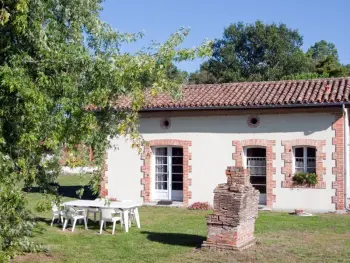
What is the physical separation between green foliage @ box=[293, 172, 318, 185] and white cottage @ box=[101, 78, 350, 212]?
0.13 meters

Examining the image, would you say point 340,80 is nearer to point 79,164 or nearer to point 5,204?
point 79,164

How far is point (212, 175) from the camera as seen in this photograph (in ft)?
56.7

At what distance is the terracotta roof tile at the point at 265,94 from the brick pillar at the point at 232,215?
5.87m

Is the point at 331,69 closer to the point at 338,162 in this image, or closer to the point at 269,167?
the point at 269,167

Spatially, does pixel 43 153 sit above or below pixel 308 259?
above

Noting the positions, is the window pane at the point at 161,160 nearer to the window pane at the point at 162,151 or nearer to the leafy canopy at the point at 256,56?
the window pane at the point at 162,151

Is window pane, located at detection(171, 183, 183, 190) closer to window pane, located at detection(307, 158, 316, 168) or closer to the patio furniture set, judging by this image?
window pane, located at detection(307, 158, 316, 168)

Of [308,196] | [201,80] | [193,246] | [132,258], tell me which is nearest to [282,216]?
[308,196]

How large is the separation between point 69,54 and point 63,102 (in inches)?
28.0

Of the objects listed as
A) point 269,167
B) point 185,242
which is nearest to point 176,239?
point 185,242

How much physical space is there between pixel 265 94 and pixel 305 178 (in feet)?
10.1

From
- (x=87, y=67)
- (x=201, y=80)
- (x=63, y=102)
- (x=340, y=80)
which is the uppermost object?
(x=201, y=80)

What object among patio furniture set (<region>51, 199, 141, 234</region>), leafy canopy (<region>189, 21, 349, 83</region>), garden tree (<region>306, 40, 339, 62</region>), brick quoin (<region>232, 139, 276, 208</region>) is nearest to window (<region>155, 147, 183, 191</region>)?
brick quoin (<region>232, 139, 276, 208</region>)

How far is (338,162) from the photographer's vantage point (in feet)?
51.6
